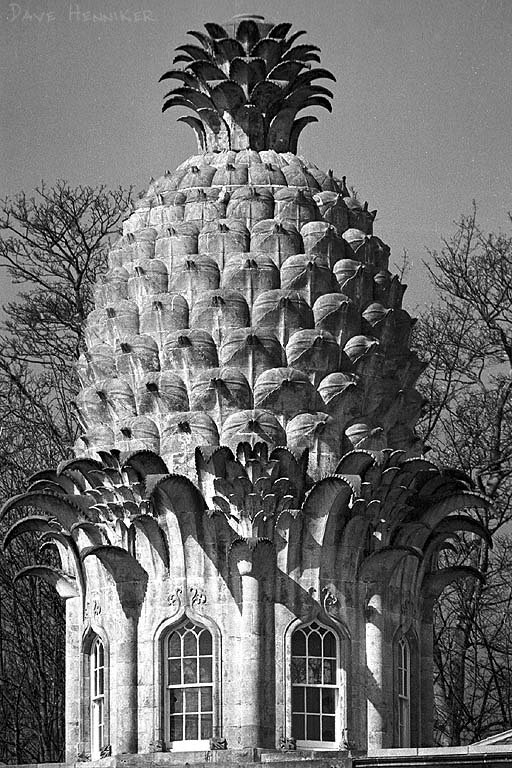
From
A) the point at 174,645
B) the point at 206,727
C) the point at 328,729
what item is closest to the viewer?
the point at 206,727

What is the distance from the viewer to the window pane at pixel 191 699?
114ft

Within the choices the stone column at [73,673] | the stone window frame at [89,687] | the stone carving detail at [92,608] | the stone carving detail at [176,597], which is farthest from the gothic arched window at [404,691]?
the stone column at [73,673]

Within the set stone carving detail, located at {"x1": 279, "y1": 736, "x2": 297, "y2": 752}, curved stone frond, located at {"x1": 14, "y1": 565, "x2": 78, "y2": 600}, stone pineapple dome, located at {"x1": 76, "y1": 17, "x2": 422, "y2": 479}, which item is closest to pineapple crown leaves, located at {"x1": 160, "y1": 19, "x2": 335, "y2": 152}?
stone pineapple dome, located at {"x1": 76, "y1": 17, "x2": 422, "y2": 479}

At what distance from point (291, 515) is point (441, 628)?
13798mm

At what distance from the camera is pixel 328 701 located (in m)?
34.7

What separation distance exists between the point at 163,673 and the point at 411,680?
13.0 ft

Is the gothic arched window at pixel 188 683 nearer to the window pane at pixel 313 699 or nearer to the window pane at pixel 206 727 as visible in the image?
the window pane at pixel 206 727

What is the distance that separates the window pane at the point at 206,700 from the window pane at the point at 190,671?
22 centimetres

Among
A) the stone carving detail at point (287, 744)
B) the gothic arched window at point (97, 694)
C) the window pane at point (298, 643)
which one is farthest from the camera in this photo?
the gothic arched window at point (97, 694)

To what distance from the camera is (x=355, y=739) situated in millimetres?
34531

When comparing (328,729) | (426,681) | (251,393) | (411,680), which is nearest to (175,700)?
(328,729)

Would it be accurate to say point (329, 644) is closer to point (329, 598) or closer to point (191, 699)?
point (329, 598)

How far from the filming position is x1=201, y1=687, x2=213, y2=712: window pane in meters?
34.5

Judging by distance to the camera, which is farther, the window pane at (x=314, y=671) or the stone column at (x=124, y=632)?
the stone column at (x=124, y=632)
